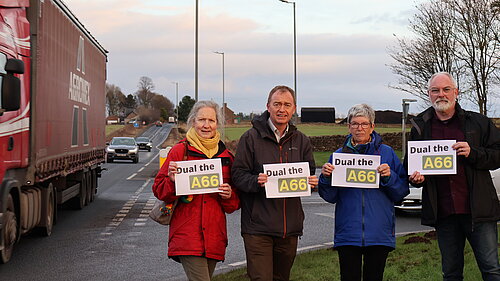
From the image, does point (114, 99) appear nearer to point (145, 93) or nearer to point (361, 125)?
point (145, 93)

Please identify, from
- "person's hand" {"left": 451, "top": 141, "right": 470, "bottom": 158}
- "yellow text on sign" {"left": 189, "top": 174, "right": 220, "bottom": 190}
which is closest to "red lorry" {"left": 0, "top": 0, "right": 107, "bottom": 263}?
"yellow text on sign" {"left": 189, "top": 174, "right": 220, "bottom": 190}

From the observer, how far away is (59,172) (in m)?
13.4

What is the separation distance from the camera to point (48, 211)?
12.8 metres

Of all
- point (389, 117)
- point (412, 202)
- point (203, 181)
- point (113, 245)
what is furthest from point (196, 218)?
point (389, 117)

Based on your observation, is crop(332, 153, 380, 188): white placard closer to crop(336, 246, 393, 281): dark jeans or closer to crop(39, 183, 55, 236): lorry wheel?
crop(336, 246, 393, 281): dark jeans

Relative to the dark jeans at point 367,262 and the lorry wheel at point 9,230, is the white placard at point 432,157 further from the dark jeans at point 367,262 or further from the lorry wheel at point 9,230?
the lorry wheel at point 9,230

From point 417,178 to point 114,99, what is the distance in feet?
593

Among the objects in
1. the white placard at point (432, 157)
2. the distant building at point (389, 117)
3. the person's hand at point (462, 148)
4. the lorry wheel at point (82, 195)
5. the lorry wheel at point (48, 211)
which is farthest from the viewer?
the distant building at point (389, 117)

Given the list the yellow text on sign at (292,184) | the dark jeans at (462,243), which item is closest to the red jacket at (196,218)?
the yellow text on sign at (292,184)

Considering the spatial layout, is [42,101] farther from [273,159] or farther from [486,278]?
[486,278]

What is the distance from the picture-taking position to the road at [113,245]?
9.73 metres

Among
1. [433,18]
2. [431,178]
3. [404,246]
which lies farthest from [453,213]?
[433,18]

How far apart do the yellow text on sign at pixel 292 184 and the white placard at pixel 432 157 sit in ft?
2.87

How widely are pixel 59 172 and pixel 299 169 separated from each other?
27.4 ft
